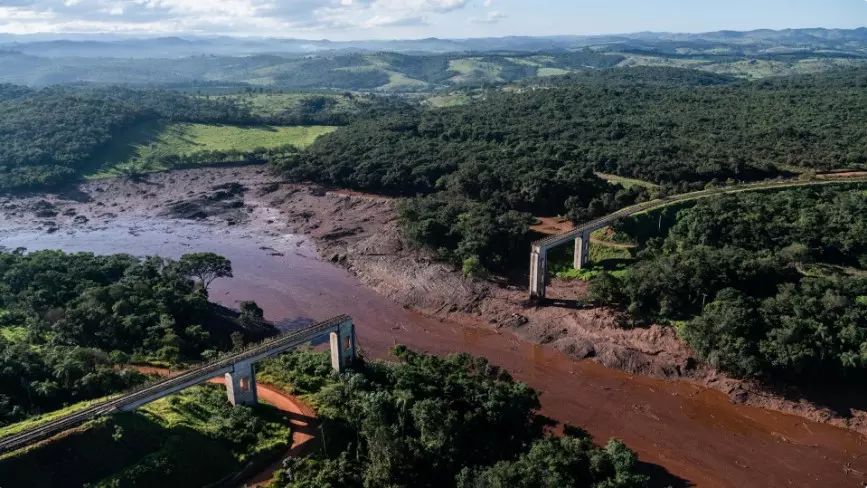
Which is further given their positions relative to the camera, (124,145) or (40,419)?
(124,145)

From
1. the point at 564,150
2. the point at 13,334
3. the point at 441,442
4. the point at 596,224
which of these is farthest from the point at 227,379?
the point at 564,150

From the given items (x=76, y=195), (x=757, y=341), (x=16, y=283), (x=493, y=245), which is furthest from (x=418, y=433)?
(x=76, y=195)

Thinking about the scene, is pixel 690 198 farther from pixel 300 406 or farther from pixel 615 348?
pixel 300 406

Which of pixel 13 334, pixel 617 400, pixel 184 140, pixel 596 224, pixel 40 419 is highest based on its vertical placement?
pixel 184 140

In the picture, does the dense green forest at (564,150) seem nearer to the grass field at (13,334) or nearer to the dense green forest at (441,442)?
the dense green forest at (441,442)

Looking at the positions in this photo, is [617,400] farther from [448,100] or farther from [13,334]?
[448,100]

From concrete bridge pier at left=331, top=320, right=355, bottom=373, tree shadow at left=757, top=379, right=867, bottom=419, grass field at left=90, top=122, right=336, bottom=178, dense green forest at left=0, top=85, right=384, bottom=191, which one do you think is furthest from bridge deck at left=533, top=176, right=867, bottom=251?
grass field at left=90, top=122, right=336, bottom=178
